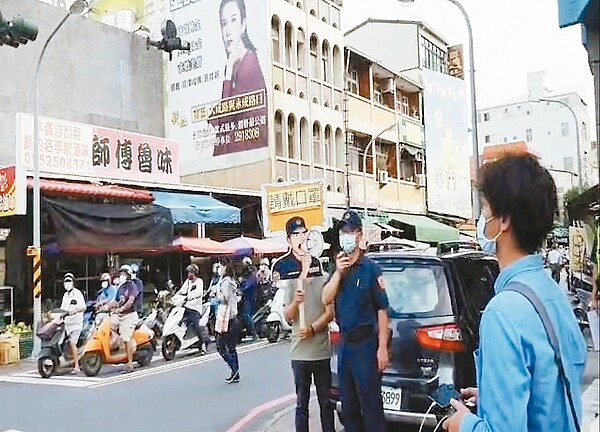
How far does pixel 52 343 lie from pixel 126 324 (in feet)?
3.69

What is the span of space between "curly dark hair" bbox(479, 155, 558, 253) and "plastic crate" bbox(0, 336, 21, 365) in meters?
11.9

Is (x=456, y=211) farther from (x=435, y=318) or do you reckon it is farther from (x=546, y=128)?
(x=435, y=318)

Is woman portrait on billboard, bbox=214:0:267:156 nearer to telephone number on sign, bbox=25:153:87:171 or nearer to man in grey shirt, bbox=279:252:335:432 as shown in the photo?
telephone number on sign, bbox=25:153:87:171

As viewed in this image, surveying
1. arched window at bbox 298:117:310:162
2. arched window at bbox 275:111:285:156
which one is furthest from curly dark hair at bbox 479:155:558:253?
arched window at bbox 298:117:310:162

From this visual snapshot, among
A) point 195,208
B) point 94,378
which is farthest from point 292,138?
point 94,378

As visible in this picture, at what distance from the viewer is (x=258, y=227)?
21141mm

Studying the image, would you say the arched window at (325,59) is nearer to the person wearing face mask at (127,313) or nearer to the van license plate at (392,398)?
the person wearing face mask at (127,313)

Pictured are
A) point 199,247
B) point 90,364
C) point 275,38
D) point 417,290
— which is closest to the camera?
point 417,290

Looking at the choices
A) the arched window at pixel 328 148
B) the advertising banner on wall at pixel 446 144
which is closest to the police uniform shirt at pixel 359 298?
the arched window at pixel 328 148

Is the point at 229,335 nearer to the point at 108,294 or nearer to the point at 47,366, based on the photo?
the point at 108,294

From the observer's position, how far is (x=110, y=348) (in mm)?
10766

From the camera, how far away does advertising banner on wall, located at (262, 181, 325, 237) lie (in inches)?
288

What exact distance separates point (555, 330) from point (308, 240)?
3.53 metres

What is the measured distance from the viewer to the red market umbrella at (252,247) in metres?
17.2
